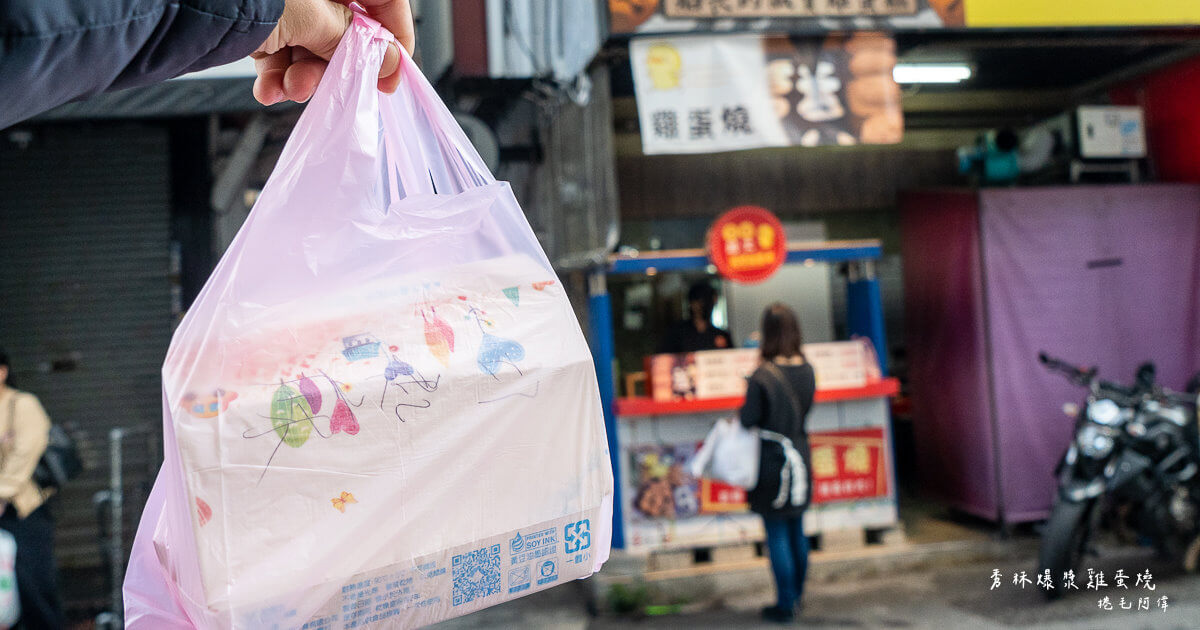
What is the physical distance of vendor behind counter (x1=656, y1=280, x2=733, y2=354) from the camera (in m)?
8.38

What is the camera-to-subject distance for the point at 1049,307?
7.79 meters

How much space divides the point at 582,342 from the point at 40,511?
5600mm

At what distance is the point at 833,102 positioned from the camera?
626 centimetres

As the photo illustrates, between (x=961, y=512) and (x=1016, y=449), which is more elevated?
(x=1016, y=449)

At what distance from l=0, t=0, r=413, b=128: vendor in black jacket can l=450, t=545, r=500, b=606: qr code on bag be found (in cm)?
74

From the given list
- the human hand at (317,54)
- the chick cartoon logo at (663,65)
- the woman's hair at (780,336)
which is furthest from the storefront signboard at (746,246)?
the human hand at (317,54)

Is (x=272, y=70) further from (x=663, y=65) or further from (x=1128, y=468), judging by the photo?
(x=1128, y=468)

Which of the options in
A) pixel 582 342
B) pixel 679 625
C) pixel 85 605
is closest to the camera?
pixel 582 342

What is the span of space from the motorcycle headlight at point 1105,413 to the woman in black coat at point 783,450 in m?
1.88

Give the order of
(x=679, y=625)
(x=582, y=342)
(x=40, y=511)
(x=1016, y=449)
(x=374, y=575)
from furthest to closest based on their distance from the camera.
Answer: (x=1016, y=449), (x=679, y=625), (x=40, y=511), (x=582, y=342), (x=374, y=575)

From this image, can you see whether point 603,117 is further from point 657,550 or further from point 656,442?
point 657,550

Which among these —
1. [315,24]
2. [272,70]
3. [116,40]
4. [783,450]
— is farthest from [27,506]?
[116,40]

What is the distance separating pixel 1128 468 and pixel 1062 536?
686 millimetres

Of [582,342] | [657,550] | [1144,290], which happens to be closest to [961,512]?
[1144,290]
